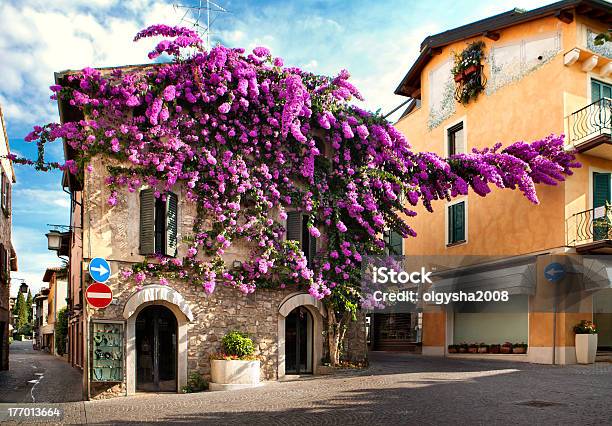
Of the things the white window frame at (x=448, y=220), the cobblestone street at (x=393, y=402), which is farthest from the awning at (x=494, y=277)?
the cobblestone street at (x=393, y=402)

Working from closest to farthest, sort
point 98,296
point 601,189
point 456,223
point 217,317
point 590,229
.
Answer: point 98,296 → point 217,317 → point 590,229 → point 601,189 → point 456,223

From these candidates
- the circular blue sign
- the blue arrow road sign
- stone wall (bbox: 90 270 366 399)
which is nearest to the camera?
the blue arrow road sign

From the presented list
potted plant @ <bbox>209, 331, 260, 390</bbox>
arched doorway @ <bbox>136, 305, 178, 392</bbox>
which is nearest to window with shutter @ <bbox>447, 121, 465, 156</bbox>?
potted plant @ <bbox>209, 331, 260, 390</bbox>

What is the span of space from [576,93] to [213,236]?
40.1 ft

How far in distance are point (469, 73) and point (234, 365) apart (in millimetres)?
14853

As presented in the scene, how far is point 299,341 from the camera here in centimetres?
1725

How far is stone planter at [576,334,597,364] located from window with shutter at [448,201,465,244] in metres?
6.39

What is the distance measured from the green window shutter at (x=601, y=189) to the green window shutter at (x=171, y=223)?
1302cm

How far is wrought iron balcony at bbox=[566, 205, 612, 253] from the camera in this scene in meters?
18.4

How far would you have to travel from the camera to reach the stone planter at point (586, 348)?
18453 mm

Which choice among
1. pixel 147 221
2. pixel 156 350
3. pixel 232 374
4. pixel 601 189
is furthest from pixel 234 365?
pixel 601 189

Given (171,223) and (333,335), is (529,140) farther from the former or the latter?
(171,223)

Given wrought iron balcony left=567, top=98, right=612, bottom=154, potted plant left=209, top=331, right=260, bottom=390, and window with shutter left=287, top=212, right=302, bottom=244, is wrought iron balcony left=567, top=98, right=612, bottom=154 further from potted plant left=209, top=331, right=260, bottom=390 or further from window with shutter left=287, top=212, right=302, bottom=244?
potted plant left=209, top=331, right=260, bottom=390

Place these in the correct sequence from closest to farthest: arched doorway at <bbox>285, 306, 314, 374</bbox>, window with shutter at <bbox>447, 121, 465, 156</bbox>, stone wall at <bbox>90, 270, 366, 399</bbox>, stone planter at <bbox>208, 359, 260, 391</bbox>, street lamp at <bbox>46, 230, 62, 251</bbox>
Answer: stone wall at <bbox>90, 270, 366, 399</bbox> < stone planter at <bbox>208, 359, 260, 391</bbox> < arched doorway at <bbox>285, 306, 314, 374</bbox> < street lamp at <bbox>46, 230, 62, 251</bbox> < window with shutter at <bbox>447, 121, 465, 156</bbox>
